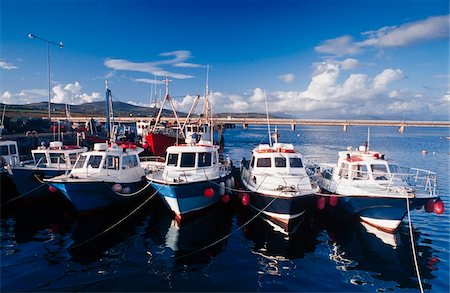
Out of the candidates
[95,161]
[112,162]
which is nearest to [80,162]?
[95,161]

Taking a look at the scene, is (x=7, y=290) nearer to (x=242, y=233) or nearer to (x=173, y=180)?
(x=173, y=180)

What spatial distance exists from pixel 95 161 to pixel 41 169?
3.76 m

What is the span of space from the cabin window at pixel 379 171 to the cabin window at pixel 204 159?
9.49 m

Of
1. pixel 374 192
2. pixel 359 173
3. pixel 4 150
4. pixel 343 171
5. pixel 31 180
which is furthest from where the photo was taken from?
pixel 4 150

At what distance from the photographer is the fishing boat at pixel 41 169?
1853 centimetres

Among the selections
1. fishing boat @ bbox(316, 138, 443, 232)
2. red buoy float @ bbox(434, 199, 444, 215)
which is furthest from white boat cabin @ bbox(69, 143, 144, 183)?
red buoy float @ bbox(434, 199, 444, 215)

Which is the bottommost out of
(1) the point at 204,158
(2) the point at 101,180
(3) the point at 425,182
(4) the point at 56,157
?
(3) the point at 425,182

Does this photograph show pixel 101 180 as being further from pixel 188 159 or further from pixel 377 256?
pixel 377 256

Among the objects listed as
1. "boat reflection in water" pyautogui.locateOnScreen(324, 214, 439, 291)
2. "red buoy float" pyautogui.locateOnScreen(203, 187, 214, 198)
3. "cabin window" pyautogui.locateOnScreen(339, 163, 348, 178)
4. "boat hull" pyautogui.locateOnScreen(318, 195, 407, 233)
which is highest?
"cabin window" pyautogui.locateOnScreen(339, 163, 348, 178)

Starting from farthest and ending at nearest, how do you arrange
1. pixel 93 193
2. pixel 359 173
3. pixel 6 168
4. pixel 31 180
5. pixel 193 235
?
pixel 6 168 < pixel 31 180 < pixel 359 173 < pixel 93 193 < pixel 193 235

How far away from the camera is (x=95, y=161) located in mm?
18125

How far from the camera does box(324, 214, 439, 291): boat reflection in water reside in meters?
11.4

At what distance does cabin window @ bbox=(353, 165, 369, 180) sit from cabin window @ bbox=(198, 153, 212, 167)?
8531 mm

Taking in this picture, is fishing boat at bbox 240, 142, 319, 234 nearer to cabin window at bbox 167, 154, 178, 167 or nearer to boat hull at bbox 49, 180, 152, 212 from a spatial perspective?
cabin window at bbox 167, 154, 178, 167
